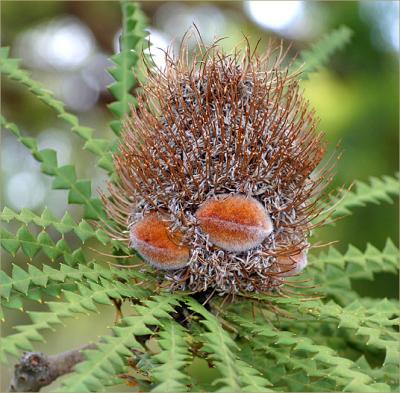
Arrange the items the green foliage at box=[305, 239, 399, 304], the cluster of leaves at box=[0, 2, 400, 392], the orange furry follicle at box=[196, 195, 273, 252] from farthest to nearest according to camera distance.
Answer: the green foliage at box=[305, 239, 399, 304], the orange furry follicle at box=[196, 195, 273, 252], the cluster of leaves at box=[0, 2, 400, 392]

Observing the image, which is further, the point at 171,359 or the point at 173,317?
the point at 173,317

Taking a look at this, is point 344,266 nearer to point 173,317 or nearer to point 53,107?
point 173,317

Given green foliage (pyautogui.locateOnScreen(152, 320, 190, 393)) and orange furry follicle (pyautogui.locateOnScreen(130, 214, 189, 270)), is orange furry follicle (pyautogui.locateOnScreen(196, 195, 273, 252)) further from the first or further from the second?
green foliage (pyautogui.locateOnScreen(152, 320, 190, 393))

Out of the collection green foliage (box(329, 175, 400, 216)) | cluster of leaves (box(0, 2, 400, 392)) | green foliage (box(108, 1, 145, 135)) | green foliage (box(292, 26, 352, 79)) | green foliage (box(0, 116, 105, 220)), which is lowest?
cluster of leaves (box(0, 2, 400, 392))

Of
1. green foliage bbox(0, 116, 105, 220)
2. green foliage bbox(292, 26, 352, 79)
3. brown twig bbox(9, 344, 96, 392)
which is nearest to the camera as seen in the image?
brown twig bbox(9, 344, 96, 392)

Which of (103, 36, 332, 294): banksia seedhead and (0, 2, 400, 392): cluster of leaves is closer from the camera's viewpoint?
(0, 2, 400, 392): cluster of leaves

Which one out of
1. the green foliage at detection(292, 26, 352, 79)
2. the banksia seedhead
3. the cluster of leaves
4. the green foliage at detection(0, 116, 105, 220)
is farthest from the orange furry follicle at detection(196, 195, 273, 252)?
the green foliage at detection(292, 26, 352, 79)

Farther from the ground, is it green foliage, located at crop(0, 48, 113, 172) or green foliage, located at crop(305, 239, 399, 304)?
green foliage, located at crop(0, 48, 113, 172)

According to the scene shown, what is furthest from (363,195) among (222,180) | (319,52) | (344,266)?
(222,180)

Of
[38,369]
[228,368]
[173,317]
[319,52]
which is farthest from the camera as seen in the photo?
[319,52]
